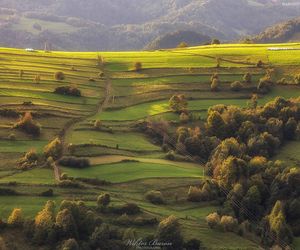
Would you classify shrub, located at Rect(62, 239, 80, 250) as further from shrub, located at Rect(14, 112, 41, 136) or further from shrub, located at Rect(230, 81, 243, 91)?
shrub, located at Rect(230, 81, 243, 91)

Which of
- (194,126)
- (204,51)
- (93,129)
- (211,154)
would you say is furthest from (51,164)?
(204,51)

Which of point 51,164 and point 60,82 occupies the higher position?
point 60,82

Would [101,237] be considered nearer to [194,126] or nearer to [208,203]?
[208,203]

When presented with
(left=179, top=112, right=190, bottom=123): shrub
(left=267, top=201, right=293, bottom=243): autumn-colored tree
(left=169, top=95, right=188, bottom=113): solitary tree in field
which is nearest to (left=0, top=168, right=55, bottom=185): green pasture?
(left=267, top=201, right=293, bottom=243): autumn-colored tree

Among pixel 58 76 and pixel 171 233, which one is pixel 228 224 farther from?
pixel 58 76

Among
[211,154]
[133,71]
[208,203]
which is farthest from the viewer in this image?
[133,71]

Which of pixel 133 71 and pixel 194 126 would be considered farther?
pixel 133 71

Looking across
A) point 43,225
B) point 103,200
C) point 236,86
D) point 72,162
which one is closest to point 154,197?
point 103,200
